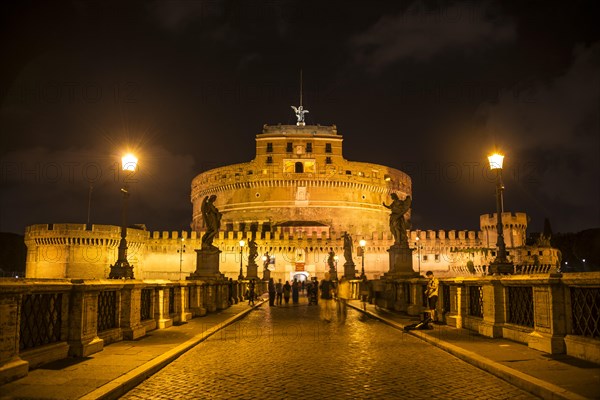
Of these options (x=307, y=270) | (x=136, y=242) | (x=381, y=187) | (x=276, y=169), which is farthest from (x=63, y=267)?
(x=381, y=187)

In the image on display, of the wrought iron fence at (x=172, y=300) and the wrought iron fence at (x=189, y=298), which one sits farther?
the wrought iron fence at (x=189, y=298)

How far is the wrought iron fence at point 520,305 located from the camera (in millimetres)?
9039

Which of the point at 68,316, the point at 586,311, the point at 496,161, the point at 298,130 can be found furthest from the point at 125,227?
the point at 298,130

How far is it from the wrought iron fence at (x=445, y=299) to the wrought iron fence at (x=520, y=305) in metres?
3.47

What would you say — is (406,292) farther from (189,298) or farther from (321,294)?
(321,294)

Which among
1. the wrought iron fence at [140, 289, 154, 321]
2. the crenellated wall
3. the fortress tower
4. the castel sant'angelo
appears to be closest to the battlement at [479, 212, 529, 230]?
the castel sant'angelo

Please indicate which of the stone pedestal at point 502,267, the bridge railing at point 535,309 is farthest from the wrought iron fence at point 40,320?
the stone pedestal at point 502,267

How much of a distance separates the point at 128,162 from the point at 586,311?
32.9 feet

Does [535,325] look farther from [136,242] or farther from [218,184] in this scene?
[218,184]

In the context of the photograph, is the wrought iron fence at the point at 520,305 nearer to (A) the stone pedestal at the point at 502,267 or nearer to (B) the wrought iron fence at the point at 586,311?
(B) the wrought iron fence at the point at 586,311

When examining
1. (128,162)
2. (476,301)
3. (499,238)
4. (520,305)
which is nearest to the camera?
(520,305)

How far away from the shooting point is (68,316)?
7.90 meters

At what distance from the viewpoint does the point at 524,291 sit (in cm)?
922

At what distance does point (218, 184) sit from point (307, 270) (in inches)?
901
